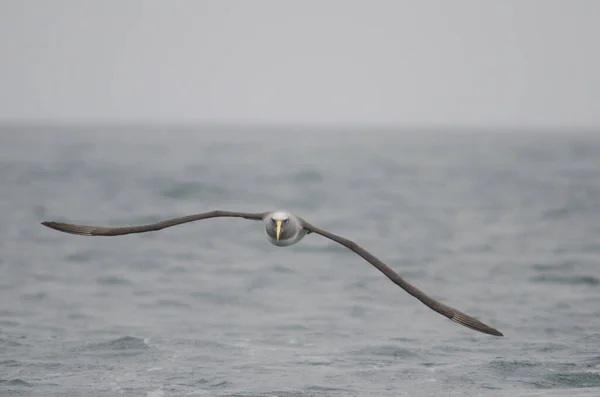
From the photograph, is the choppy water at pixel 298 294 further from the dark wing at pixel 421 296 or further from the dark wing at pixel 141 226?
the dark wing at pixel 421 296

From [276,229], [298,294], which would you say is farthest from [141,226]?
[298,294]

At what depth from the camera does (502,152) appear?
138875 mm

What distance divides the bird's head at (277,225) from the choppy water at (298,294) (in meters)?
4.28

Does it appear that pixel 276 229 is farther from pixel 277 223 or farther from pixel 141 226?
pixel 141 226

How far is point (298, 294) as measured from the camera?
119ft

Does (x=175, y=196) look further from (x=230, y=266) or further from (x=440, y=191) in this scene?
(x=230, y=266)

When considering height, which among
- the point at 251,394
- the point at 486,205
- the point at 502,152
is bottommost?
the point at 251,394

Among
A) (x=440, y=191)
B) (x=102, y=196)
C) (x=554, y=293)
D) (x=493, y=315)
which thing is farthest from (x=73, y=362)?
(x=440, y=191)

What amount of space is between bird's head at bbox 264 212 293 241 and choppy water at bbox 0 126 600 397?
428 centimetres

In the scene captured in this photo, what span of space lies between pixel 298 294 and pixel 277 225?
55.0 feet

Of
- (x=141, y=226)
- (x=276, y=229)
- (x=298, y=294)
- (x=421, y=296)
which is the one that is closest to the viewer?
(x=421, y=296)

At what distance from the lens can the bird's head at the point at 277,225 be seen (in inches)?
776

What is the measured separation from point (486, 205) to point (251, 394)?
146 ft

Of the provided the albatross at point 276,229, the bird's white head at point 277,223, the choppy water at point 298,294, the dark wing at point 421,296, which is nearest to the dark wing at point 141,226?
the albatross at point 276,229
